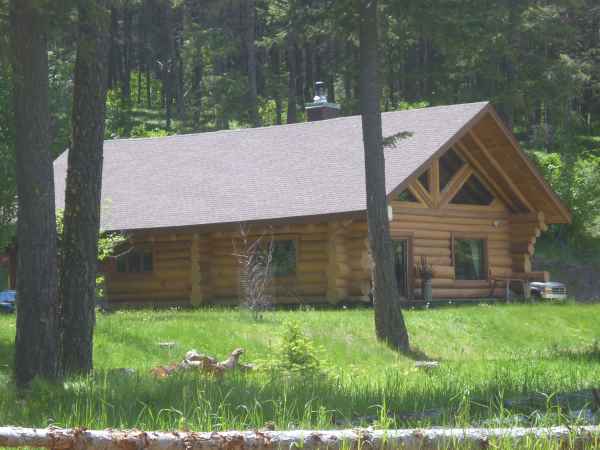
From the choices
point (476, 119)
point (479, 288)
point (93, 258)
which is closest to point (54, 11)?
point (93, 258)

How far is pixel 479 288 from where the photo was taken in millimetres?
30078

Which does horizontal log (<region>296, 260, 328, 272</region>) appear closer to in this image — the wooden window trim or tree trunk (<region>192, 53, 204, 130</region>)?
the wooden window trim

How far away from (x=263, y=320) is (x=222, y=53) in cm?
3477

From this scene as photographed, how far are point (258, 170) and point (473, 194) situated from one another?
6.64 m

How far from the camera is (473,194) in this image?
30516 mm

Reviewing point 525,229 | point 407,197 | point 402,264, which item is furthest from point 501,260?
point 407,197

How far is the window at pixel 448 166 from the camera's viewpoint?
96.9 feet

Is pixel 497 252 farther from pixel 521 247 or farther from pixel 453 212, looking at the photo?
pixel 453 212

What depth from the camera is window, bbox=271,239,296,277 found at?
90.3 feet

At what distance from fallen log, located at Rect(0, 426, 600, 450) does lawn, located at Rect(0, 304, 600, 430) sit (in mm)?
461

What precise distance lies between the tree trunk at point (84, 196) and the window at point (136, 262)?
54.6 ft

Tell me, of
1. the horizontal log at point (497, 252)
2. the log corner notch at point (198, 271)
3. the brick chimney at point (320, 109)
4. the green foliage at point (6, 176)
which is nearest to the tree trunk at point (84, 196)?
the green foliage at point (6, 176)

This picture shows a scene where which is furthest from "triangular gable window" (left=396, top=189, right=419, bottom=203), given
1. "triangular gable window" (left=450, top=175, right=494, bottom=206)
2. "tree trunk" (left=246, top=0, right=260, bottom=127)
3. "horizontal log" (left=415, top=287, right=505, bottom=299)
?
"tree trunk" (left=246, top=0, right=260, bottom=127)

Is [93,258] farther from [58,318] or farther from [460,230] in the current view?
[460,230]
